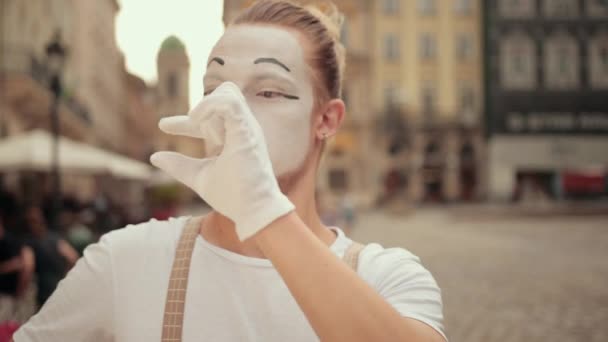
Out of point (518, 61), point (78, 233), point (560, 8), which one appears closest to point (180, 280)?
point (78, 233)

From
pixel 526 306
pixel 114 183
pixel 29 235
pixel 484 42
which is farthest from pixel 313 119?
pixel 484 42

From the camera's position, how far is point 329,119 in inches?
57.1

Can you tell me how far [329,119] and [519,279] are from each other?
8.90 meters

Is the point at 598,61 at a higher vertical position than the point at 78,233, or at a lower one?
higher

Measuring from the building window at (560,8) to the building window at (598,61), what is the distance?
1.80m

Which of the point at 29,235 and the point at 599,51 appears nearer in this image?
the point at 29,235

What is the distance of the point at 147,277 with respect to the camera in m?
1.36

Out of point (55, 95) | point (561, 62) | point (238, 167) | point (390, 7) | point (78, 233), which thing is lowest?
point (78, 233)

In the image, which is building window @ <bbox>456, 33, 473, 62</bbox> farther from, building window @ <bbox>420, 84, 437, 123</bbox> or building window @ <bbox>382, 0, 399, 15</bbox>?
building window @ <bbox>382, 0, 399, 15</bbox>

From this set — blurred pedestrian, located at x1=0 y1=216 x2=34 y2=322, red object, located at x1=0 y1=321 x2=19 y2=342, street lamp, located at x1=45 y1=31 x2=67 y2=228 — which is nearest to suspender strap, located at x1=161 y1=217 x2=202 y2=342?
red object, located at x1=0 y1=321 x2=19 y2=342

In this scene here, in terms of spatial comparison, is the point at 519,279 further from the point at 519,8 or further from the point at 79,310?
the point at 519,8

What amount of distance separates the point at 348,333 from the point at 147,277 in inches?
18.5

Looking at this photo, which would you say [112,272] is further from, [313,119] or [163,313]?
[313,119]

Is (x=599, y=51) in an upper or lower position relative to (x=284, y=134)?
upper
